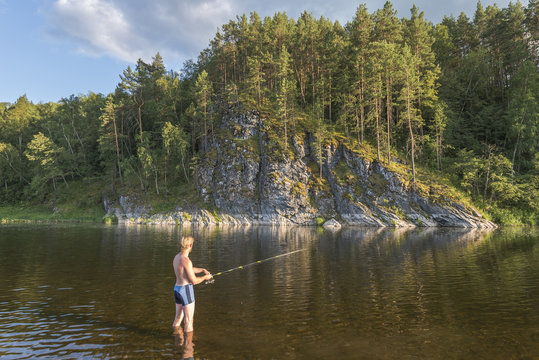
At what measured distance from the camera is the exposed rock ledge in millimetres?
43344

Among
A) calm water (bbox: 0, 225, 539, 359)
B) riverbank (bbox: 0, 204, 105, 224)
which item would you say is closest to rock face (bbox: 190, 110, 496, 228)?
riverbank (bbox: 0, 204, 105, 224)

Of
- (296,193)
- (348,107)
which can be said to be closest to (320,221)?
(296,193)

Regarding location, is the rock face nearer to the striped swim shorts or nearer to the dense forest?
the dense forest

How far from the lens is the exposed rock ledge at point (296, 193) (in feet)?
142

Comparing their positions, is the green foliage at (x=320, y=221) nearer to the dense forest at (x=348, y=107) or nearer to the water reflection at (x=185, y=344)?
the dense forest at (x=348, y=107)

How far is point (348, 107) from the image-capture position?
5441cm

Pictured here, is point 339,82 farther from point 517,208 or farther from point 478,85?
point 517,208

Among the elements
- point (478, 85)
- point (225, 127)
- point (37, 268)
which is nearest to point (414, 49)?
point (478, 85)

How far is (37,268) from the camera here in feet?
52.6

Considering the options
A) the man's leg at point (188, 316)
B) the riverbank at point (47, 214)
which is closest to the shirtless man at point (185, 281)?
the man's leg at point (188, 316)

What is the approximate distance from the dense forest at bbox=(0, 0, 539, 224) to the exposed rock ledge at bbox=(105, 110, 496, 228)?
130 inches

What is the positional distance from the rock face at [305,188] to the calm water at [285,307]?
2393 centimetres

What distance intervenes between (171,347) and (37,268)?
13.9m

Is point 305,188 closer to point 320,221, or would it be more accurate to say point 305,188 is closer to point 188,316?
point 320,221
